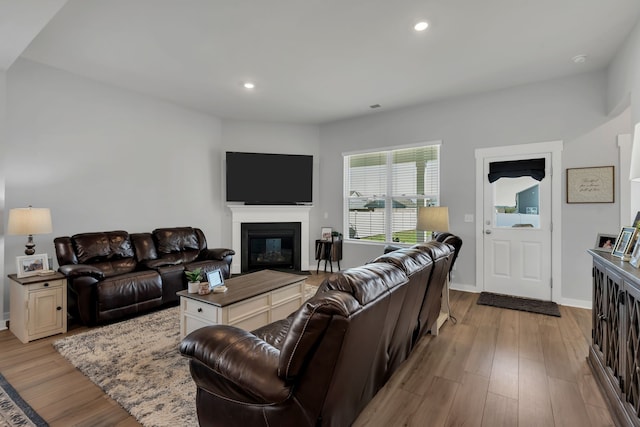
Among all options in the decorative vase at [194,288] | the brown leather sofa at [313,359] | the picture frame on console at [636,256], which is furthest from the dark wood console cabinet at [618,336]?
the decorative vase at [194,288]

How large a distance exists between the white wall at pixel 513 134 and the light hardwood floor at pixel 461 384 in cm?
141

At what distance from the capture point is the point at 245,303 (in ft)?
8.70

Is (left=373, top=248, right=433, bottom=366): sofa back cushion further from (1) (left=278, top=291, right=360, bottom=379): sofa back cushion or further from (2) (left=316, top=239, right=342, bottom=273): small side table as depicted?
(2) (left=316, top=239, right=342, bottom=273): small side table

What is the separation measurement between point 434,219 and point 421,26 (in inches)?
94.3

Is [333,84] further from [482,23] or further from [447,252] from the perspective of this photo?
[447,252]

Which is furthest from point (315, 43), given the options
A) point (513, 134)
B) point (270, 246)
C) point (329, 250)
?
point (270, 246)

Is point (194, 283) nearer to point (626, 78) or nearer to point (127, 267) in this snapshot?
point (127, 267)

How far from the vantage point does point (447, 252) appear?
258cm

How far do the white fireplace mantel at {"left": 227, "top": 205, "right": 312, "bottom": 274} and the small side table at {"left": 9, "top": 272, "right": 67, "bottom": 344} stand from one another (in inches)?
111

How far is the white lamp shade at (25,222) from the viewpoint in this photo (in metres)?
2.92

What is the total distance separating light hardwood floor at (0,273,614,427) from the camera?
5.97 ft

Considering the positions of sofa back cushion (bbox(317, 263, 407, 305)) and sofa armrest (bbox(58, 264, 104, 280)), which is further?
sofa armrest (bbox(58, 264, 104, 280))

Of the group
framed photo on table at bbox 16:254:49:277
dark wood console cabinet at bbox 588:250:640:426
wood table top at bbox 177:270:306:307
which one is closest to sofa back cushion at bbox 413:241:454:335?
dark wood console cabinet at bbox 588:250:640:426

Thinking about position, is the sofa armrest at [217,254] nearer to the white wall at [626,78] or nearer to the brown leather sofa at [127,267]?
the brown leather sofa at [127,267]
